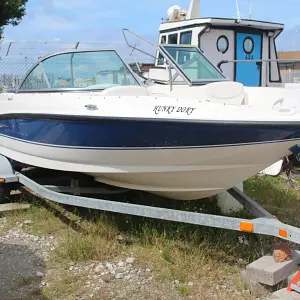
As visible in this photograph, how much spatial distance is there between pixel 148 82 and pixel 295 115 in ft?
7.88

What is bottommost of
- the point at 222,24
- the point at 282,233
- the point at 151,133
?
the point at 282,233

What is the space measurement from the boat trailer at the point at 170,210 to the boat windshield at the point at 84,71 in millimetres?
1030

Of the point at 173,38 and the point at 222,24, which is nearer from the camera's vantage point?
the point at 222,24

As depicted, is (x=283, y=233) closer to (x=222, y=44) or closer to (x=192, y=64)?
(x=192, y=64)

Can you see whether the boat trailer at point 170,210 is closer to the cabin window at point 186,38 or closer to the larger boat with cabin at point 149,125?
the larger boat with cabin at point 149,125

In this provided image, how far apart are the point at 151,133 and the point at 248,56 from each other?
7212mm

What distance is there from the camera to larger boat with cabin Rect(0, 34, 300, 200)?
3506 millimetres

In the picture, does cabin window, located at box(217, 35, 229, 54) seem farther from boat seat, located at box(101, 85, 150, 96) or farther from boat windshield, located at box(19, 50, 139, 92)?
boat seat, located at box(101, 85, 150, 96)

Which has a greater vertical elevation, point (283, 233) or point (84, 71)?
point (84, 71)

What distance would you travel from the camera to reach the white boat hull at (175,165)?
3.62 m

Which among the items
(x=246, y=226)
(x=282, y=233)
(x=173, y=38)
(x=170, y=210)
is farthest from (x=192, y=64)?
(x=173, y=38)

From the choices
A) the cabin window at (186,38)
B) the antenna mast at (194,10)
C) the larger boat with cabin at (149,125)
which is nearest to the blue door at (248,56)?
the cabin window at (186,38)

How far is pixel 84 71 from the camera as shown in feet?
15.8

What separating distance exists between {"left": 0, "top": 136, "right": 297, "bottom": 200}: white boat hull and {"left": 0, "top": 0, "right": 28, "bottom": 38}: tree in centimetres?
1353
